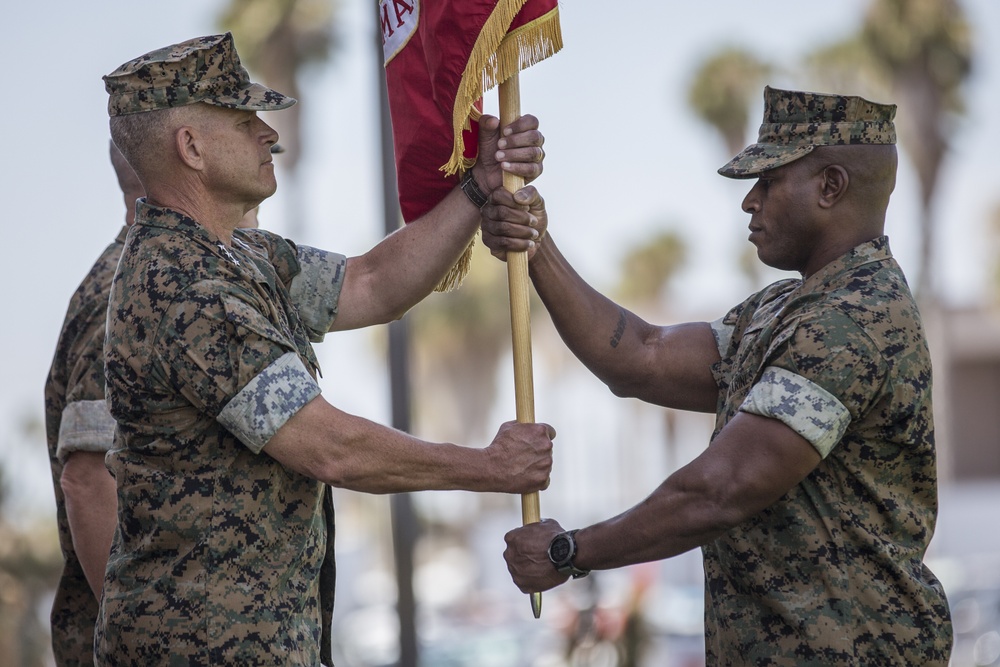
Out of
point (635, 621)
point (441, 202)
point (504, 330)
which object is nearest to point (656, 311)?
point (504, 330)

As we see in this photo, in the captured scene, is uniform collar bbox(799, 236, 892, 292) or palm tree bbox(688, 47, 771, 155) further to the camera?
palm tree bbox(688, 47, 771, 155)

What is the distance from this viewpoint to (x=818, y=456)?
3.04 metres

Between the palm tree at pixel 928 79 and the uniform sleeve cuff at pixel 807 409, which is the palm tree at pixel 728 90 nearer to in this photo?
the palm tree at pixel 928 79

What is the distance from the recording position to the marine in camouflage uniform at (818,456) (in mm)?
3059

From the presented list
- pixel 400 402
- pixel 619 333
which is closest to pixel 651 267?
pixel 400 402

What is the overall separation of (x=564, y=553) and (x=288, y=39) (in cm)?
2045

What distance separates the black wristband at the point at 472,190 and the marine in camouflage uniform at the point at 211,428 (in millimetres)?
841

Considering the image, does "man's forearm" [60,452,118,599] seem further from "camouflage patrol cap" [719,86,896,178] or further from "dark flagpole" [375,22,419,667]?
"dark flagpole" [375,22,419,667]

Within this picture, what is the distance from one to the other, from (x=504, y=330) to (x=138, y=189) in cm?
3066

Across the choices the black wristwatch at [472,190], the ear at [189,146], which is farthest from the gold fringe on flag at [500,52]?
the ear at [189,146]

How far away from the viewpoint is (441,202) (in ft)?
13.0

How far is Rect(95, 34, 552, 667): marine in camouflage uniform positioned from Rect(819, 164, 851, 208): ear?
1211mm

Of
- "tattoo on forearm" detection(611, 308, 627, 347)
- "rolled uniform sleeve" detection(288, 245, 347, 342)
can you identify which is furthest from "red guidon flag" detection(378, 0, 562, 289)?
"tattoo on forearm" detection(611, 308, 627, 347)

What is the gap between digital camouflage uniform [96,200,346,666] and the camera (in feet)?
9.49
